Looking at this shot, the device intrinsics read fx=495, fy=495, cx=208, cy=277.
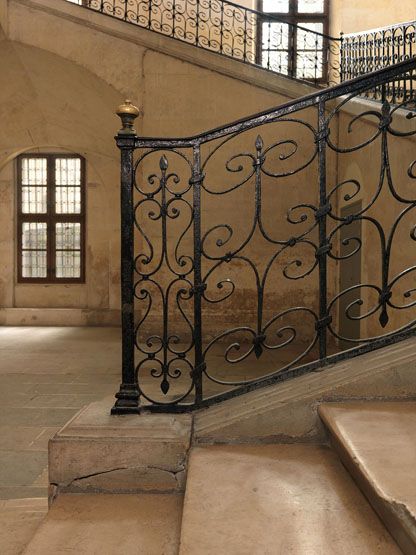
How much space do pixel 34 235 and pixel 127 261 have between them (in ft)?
27.8

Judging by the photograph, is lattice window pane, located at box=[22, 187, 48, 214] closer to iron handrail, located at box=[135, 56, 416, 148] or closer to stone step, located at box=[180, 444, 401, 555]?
iron handrail, located at box=[135, 56, 416, 148]

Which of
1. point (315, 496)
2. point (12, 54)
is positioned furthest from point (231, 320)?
point (315, 496)

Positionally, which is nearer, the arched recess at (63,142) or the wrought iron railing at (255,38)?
the arched recess at (63,142)

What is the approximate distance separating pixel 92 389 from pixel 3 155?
623 cm

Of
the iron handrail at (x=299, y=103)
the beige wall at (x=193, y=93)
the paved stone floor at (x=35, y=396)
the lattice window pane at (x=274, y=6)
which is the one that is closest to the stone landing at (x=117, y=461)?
the paved stone floor at (x=35, y=396)

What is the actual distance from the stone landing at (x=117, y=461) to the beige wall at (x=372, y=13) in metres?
9.10

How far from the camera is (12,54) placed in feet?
22.2

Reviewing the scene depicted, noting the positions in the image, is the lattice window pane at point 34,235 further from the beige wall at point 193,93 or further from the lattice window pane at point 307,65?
the lattice window pane at point 307,65

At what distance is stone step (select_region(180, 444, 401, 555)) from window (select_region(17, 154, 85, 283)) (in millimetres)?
8475

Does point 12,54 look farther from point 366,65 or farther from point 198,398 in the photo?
point 198,398

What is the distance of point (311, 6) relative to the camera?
920 centimetres

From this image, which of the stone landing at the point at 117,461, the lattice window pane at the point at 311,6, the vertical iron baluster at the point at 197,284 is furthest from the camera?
the lattice window pane at the point at 311,6

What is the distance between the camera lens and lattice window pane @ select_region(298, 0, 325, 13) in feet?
30.1

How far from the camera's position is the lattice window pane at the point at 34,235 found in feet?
32.3
